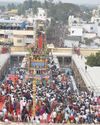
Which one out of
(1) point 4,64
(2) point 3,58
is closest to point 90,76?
(1) point 4,64

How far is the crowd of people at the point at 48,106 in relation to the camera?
17064mm

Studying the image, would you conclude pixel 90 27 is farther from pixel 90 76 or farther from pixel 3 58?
pixel 90 76

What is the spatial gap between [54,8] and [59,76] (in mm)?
70964

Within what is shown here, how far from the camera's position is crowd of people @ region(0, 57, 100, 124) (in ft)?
56.0

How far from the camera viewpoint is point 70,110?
17891mm

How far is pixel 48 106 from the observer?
18.2m

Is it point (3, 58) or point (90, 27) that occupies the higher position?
point (3, 58)

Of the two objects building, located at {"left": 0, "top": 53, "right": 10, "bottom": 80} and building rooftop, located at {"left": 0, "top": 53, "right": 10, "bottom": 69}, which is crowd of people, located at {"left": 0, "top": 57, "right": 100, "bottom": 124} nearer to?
building, located at {"left": 0, "top": 53, "right": 10, "bottom": 80}

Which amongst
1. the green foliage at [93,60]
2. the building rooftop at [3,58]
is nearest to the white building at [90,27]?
the building rooftop at [3,58]

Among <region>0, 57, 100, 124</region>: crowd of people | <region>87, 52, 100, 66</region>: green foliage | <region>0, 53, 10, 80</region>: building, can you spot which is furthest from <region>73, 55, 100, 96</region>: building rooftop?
<region>0, 53, 10, 80</region>: building

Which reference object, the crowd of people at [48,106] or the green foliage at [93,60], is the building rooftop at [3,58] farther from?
the crowd of people at [48,106]

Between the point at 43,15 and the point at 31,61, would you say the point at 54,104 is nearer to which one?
the point at 31,61

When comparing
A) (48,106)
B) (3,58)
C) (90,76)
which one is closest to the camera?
(48,106)

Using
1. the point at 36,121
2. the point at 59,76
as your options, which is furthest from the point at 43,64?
the point at 36,121
